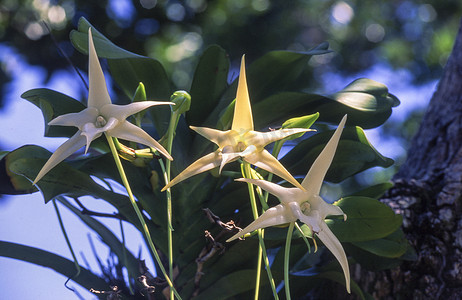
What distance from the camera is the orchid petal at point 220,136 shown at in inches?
20.1

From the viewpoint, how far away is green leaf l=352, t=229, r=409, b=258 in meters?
0.71

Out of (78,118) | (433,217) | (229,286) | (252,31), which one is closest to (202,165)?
(78,118)

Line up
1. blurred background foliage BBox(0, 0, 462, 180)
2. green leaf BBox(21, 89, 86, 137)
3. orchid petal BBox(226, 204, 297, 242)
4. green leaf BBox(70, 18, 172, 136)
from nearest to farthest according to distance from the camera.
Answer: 1. orchid petal BBox(226, 204, 297, 242)
2. green leaf BBox(21, 89, 86, 137)
3. green leaf BBox(70, 18, 172, 136)
4. blurred background foliage BBox(0, 0, 462, 180)

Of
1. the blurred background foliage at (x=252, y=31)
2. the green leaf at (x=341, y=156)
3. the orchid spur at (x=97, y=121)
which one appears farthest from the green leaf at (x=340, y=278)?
the blurred background foliage at (x=252, y=31)

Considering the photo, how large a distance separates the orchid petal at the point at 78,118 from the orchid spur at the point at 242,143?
0.11m

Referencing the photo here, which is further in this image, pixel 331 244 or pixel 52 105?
pixel 52 105

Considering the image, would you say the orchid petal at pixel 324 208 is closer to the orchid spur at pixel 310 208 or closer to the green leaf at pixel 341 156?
the orchid spur at pixel 310 208

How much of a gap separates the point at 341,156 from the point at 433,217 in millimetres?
255

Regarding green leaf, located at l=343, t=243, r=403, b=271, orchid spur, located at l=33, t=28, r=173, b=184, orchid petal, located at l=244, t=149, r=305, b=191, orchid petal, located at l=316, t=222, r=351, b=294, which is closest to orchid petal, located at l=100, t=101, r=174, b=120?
orchid spur, located at l=33, t=28, r=173, b=184

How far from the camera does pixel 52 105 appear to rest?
680 mm

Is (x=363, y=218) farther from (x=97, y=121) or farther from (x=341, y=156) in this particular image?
(x=97, y=121)

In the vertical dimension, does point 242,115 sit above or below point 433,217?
above

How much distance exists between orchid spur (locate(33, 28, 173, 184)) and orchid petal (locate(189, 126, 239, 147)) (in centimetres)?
5

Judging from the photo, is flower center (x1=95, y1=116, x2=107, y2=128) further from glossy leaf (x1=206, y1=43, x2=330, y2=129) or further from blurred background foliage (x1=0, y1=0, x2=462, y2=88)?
blurred background foliage (x1=0, y1=0, x2=462, y2=88)
